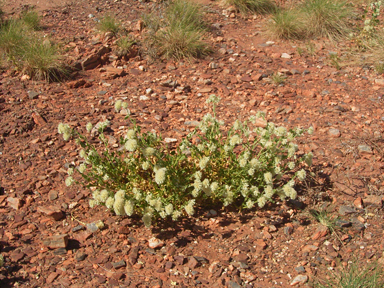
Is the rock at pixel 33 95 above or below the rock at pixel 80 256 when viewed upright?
above

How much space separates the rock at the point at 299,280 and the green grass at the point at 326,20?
4.30 metres

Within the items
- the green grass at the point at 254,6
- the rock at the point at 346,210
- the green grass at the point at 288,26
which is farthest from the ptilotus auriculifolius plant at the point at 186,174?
the green grass at the point at 254,6

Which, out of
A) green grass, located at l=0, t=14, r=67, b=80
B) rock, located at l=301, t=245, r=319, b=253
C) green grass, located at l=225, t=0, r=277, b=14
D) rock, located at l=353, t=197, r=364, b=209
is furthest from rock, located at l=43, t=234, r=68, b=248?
green grass, located at l=225, t=0, r=277, b=14

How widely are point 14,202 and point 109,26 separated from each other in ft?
10.7

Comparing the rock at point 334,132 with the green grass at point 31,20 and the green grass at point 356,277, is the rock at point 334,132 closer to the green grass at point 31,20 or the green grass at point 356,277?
the green grass at point 356,277

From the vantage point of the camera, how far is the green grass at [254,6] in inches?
261

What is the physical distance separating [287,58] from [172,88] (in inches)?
70.6

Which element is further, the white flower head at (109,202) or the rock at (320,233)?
the rock at (320,233)

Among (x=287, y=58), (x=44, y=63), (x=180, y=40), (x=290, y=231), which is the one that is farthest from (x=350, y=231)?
(x=44, y=63)

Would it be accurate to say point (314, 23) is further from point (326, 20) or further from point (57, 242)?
point (57, 242)

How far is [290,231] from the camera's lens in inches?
125

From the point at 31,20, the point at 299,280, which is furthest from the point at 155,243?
the point at 31,20

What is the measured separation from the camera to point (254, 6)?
265 inches

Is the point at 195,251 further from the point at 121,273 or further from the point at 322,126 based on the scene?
the point at 322,126
